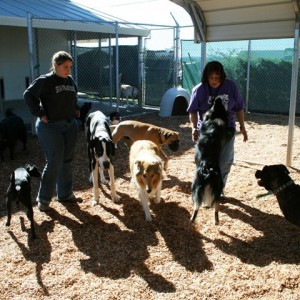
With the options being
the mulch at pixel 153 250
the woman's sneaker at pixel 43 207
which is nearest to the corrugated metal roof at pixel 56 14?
the mulch at pixel 153 250

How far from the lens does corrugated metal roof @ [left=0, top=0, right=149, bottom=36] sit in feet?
37.5

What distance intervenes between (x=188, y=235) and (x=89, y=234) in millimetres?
1166

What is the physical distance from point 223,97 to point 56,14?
10.3 meters

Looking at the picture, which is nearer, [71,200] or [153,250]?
[153,250]

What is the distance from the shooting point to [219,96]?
479 centimetres

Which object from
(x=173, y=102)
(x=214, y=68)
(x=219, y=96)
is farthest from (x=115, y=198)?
(x=173, y=102)

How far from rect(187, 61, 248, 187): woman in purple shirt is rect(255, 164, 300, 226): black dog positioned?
0.75m

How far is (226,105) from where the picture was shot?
4867mm

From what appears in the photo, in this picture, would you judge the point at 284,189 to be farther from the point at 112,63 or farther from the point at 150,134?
the point at 112,63

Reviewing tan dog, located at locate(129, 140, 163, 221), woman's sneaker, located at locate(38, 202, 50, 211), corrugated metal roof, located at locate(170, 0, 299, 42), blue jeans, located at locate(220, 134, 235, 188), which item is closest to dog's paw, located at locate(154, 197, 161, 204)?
tan dog, located at locate(129, 140, 163, 221)

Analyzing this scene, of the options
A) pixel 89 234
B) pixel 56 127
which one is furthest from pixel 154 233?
pixel 56 127

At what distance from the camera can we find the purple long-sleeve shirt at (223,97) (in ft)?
16.0

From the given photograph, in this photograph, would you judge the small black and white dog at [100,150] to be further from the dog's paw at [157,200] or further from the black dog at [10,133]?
the black dog at [10,133]

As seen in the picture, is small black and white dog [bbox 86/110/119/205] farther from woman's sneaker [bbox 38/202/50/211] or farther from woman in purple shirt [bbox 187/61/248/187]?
woman in purple shirt [bbox 187/61/248/187]
